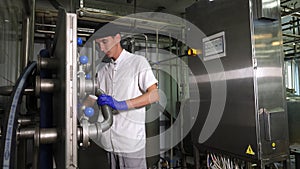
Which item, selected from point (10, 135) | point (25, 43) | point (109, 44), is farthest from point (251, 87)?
point (25, 43)

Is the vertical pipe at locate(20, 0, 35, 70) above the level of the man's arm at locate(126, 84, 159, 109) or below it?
above

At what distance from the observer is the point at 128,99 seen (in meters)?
1.36

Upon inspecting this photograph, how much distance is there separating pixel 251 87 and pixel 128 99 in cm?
71

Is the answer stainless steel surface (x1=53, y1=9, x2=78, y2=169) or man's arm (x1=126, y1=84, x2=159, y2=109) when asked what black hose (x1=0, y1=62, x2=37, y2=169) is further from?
man's arm (x1=126, y1=84, x2=159, y2=109)

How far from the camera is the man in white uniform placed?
4.43ft

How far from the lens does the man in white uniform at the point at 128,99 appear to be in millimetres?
1352

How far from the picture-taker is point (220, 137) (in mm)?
1411

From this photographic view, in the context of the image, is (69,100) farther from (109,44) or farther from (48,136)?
(109,44)

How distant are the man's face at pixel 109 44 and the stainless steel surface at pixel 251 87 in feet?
2.25

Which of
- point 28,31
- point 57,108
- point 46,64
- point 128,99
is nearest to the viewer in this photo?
point 57,108

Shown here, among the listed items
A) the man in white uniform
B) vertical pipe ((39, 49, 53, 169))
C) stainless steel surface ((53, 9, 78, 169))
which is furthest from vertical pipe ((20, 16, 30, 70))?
stainless steel surface ((53, 9, 78, 169))

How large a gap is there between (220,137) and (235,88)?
1.12 ft

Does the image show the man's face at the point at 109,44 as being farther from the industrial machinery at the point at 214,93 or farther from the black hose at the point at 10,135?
the black hose at the point at 10,135

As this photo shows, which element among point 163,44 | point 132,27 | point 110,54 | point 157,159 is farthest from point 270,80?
point 163,44
